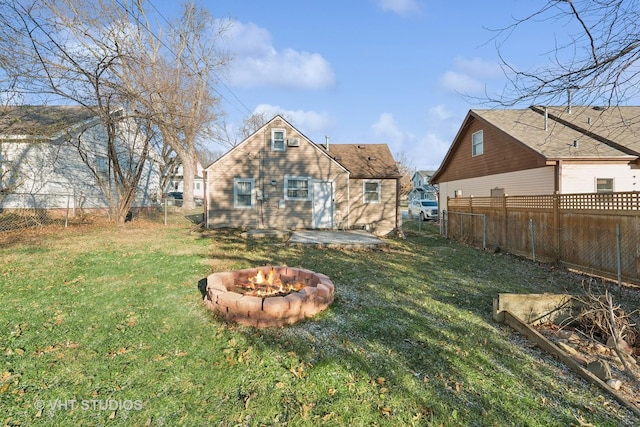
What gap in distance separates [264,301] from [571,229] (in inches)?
300

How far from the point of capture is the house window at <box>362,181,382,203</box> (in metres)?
16.0

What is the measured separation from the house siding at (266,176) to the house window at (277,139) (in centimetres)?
16

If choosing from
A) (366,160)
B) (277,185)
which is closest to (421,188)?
(366,160)

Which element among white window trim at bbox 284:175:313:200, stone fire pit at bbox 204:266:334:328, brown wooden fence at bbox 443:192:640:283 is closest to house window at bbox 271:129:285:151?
white window trim at bbox 284:175:313:200

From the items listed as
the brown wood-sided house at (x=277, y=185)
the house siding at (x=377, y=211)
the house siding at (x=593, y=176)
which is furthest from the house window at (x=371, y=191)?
the house siding at (x=593, y=176)

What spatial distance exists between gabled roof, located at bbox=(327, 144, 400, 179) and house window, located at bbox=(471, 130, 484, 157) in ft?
13.1

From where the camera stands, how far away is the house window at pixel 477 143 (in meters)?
15.2

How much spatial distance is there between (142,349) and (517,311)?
188 inches

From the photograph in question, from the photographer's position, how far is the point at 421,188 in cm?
4512

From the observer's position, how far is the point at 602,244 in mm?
6465

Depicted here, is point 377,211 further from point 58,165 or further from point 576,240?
point 58,165

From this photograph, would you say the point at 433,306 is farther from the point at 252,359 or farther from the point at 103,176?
the point at 103,176

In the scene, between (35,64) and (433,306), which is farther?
(35,64)

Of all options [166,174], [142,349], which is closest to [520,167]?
[142,349]
